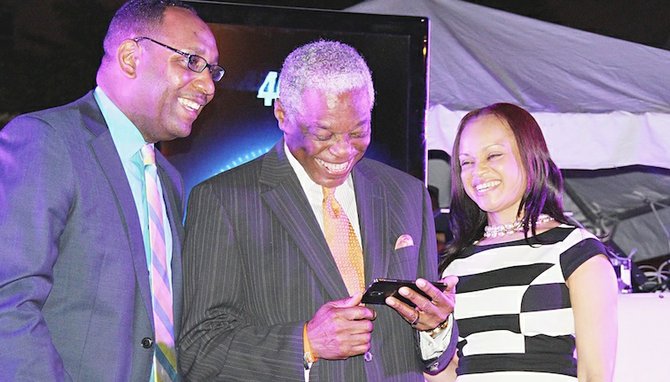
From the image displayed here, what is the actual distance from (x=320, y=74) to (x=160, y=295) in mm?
975

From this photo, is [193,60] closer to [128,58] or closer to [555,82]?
[128,58]

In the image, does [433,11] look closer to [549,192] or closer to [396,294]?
[549,192]

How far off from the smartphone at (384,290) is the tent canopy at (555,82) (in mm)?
2056

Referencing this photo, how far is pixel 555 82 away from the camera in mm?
5359

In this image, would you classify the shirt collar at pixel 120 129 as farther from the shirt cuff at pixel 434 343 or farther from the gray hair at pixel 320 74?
the shirt cuff at pixel 434 343

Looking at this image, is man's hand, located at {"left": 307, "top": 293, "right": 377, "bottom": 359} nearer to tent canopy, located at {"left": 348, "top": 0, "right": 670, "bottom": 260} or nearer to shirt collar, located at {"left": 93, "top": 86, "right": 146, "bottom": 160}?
shirt collar, located at {"left": 93, "top": 86, "right": 146, "bottom": 160}

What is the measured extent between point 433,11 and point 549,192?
233 centimetres

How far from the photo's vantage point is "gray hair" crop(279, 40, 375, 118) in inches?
130

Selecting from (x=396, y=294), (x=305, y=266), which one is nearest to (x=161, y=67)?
(x=305, y=266)

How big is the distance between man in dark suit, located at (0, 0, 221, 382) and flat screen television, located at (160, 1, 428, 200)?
581 mm

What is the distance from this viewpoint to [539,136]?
12.1 ft

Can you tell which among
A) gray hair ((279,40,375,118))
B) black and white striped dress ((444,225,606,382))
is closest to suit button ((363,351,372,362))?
black and white striped dress ((444,225,606,382))

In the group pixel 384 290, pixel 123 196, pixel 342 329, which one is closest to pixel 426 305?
pixel 384 290

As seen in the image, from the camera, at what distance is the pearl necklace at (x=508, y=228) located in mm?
3662
